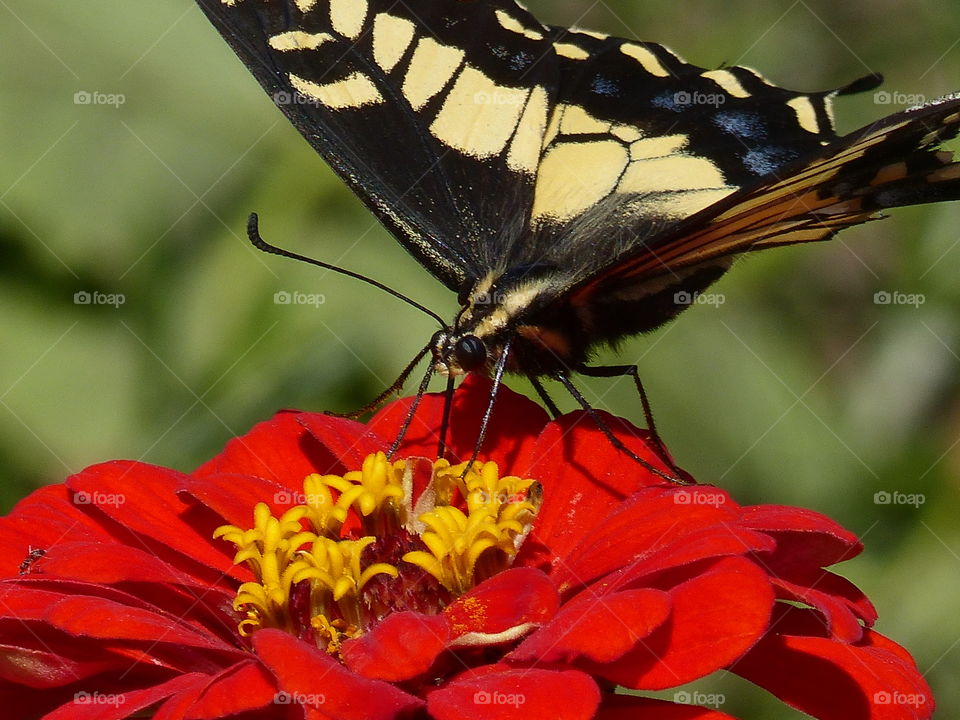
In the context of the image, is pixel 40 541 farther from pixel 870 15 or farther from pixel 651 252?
pixel 870 15

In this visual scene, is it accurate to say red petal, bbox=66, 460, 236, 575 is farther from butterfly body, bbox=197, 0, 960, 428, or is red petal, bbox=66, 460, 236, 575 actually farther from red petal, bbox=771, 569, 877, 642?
red petal, bbox=771, 569, 877, 642

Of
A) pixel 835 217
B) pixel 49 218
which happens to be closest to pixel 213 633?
pixel 835 217

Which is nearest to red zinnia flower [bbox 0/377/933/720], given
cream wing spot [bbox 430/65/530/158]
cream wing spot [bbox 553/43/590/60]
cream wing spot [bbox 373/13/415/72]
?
cream wing spot [bbox 430/65/530/158]

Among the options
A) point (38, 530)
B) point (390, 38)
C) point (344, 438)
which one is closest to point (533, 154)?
point (390, 38)

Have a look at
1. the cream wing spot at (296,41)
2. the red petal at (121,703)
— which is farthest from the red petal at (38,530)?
the cream wing spot at (296,41)

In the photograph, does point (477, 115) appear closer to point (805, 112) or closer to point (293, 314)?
point (805, 112)

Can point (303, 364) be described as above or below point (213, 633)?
above
